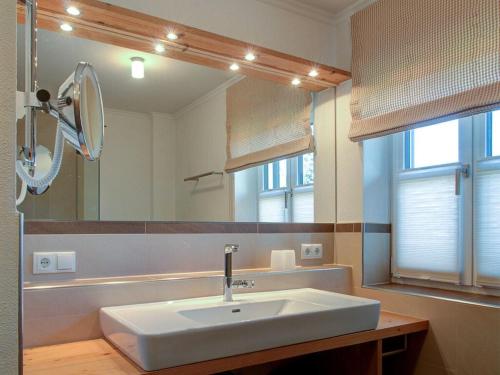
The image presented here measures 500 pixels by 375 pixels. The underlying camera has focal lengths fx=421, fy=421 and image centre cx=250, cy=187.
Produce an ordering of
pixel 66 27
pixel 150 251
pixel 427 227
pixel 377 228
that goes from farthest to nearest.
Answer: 1. pixel 377 228
2. pixel 427 227
3. pixel 150 251
4. pixel 66 27

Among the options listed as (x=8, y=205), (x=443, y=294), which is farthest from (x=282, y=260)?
(x=8, y=205)

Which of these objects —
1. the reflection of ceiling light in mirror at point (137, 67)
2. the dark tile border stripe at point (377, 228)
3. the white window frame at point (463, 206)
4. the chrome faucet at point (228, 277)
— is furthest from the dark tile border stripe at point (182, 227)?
the reflection of ceiling light in mirror at point (137, 67)

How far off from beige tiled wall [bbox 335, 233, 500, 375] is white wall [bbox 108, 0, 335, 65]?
1308mm

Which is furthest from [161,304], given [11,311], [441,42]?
[441,42]

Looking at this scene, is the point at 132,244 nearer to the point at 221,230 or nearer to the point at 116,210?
the point at 116,210

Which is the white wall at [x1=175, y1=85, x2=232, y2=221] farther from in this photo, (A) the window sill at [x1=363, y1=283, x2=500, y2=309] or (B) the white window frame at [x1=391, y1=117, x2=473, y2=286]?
(B) the white window frame at [x1=391, y1=117, x2=473, y2=286]

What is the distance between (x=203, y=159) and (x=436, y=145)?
115cm

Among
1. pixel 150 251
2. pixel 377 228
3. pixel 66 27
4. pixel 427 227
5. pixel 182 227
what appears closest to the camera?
pixel 66 27

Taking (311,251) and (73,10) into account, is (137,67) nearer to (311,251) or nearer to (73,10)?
(73,10)

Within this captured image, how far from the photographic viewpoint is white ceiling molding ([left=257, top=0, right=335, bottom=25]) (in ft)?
6.98

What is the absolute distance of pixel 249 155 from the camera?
219 centimetres

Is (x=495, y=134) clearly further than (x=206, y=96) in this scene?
No

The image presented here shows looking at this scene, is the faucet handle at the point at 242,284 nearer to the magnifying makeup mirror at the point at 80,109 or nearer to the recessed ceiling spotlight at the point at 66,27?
the magnifying makeup mirror at the point at 80,109

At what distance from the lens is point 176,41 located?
5.91 feet
